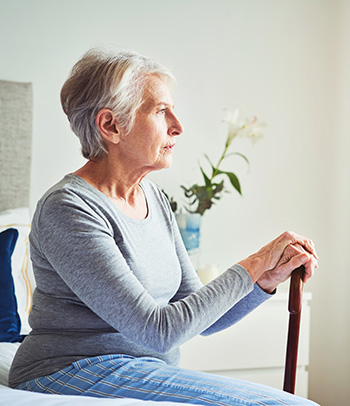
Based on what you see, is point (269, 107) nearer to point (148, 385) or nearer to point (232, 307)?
point (232, 307)

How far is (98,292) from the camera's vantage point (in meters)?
1.17

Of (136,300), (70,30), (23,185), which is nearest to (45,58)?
(70,30)

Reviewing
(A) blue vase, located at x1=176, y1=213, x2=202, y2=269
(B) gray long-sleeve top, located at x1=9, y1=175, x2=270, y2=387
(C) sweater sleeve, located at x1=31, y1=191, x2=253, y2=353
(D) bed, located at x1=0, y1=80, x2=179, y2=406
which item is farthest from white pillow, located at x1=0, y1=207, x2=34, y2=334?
(C) sweater sleeve, located at x1=31, y1=191, x2=253, y2=353

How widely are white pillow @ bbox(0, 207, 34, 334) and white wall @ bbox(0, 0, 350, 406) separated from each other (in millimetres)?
751

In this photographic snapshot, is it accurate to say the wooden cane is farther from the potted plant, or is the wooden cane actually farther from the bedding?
the potted plant

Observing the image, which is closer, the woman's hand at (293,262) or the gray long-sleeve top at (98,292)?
the gray long-sleeve top at (98,292)

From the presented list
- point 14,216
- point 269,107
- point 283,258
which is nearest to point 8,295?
point 14,216

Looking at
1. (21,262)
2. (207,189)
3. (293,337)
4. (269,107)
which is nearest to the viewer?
(293,337)

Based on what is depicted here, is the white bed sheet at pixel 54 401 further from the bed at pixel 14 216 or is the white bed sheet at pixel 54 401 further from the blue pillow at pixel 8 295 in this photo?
the blue pillow at pixel 8 295

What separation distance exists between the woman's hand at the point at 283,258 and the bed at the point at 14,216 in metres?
0.69

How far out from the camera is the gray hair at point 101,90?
1376 mm

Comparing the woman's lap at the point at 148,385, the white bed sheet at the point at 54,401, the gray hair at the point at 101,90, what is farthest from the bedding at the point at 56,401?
the gray hair at the point at 101,90

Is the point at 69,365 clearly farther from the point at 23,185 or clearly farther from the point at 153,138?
the point at 23,185

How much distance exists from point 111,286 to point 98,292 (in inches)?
1.2
